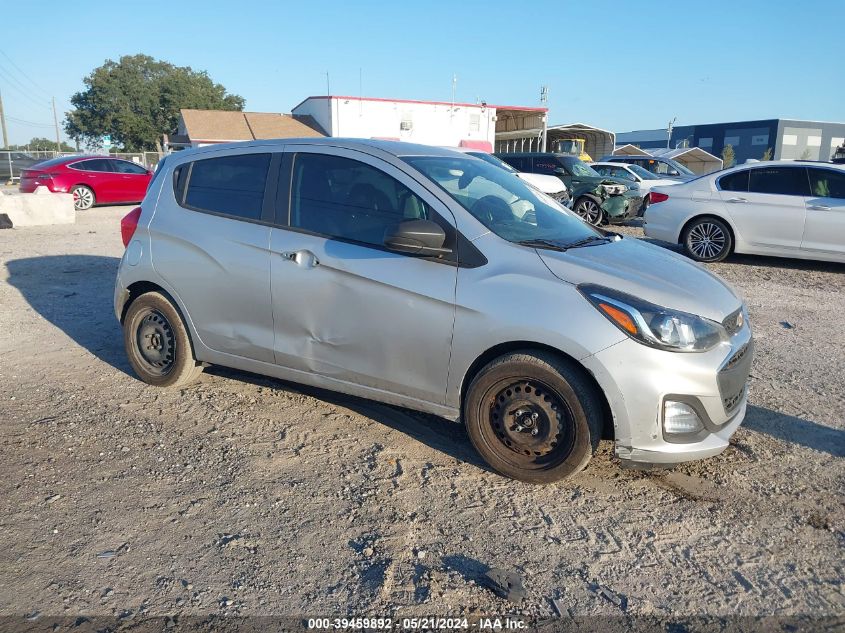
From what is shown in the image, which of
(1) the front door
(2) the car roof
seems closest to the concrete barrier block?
(2) the car roof

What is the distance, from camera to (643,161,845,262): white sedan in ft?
31.5

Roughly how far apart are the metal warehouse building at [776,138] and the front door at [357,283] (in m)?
75.4

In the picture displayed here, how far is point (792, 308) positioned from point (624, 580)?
6.08 metres

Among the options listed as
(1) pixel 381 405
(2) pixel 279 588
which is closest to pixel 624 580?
(2) pixel 279 588

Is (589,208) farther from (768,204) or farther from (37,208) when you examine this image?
(37,208)

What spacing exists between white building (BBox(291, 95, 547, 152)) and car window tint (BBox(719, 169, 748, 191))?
109 ft

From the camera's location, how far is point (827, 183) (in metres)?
9.62

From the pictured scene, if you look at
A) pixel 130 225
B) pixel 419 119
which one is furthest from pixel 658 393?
pixel 419 119

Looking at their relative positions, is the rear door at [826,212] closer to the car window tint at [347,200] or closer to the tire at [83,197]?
the car window tint at [347,200]

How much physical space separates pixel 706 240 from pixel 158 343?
878 centimetres

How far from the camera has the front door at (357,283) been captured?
3789 millimetres

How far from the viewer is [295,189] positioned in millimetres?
4387

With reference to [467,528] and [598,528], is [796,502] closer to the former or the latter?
[598,528]

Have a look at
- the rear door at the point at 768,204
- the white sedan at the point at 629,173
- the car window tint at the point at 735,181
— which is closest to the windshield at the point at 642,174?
the white sedan at the point at 629,173
